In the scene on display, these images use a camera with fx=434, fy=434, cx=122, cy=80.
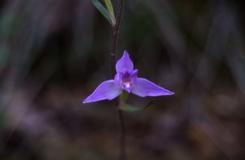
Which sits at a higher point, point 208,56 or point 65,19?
point 65,19

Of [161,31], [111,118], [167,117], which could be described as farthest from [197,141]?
[161,31]

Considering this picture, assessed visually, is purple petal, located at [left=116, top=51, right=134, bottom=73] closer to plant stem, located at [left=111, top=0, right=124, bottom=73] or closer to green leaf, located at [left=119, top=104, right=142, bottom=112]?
plant stem, located at [left=111, top=0, right=124, bottom=73]

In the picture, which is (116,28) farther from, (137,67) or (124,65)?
(137,67)

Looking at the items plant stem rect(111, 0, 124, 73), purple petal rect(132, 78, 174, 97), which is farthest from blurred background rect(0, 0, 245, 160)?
plant stem rect(111, 0, 124, 73)

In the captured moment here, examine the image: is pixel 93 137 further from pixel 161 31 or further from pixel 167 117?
pixel 161 31

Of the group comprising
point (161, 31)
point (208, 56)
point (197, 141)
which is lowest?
point (197, 141)

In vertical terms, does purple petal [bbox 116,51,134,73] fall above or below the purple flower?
above

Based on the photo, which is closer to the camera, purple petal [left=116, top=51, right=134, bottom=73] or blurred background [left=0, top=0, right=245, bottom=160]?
Answer: purple petal [left=116, top=51, right=134, bottom=73]

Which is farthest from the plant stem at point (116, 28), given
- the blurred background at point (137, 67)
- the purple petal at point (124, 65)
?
the blurred background at point (137, 67)
